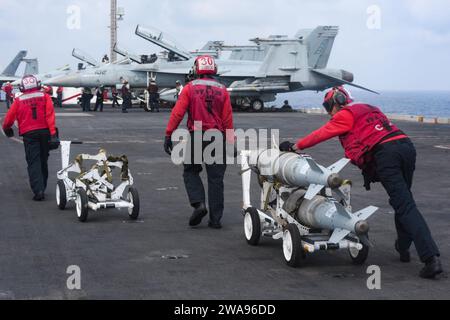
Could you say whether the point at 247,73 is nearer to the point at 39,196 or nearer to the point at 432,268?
the point at 39,196

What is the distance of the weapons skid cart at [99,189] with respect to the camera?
380 inches

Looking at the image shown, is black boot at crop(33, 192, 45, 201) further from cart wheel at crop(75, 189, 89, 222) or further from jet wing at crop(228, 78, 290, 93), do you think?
jet wing at crop(228, 78, 290, 93)

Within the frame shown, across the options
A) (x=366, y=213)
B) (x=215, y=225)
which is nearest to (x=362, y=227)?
(x=366, y=213)

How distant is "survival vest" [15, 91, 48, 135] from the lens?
11633 millimetres

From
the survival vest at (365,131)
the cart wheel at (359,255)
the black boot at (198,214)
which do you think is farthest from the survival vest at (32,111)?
the cart wheel at (359,255)

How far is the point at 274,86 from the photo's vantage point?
144 feet

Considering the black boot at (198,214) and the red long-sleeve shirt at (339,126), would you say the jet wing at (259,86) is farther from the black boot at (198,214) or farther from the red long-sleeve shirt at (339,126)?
the red long-sleeve shirt at (339,126)

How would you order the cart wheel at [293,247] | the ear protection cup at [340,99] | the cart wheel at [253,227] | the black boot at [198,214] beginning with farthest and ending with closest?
the black boot at [198,214]
the cart wheel at [253,227]
the ear protection cup at [340,99]
the cart wheel at [293,247]

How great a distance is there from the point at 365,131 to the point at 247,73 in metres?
38.5

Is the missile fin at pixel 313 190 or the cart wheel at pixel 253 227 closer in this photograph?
the missile fin at pixel 313 190

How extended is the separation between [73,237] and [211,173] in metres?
1.89

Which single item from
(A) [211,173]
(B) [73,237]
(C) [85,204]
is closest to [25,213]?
(C) [85,204]

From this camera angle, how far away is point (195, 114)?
9203 mm
